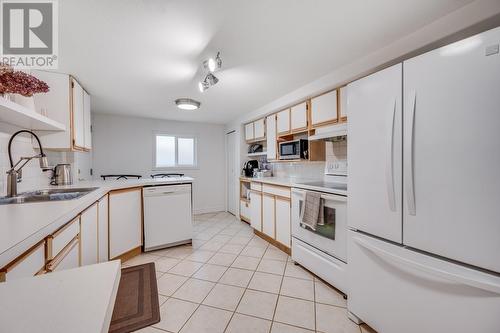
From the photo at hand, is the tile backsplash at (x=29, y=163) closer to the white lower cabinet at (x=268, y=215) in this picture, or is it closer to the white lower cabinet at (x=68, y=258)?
the white lower cabinet at (x=68, y=258)

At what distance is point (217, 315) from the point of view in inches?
62.4

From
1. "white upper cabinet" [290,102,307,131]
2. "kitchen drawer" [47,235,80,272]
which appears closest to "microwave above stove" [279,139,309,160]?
"white upper cabinet" [290,102,307,131]

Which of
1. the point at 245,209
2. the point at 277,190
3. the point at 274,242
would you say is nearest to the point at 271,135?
the point at 277,190

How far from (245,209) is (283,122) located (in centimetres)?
184

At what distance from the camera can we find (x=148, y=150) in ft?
14.4

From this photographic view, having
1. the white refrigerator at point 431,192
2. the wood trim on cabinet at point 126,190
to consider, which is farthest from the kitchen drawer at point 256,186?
the white refrigerator at point 431,192

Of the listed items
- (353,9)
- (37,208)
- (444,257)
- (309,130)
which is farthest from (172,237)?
(353,9)

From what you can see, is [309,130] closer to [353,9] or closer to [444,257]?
[353,9]

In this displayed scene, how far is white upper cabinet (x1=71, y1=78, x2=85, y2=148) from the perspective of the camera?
2262mm

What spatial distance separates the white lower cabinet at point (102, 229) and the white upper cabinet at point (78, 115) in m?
0.84

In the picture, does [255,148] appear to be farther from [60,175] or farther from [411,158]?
[411,158]

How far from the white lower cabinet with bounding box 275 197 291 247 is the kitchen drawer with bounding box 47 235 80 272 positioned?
6.69ft

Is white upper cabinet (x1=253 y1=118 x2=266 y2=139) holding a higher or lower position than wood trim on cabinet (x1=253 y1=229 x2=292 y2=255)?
higher

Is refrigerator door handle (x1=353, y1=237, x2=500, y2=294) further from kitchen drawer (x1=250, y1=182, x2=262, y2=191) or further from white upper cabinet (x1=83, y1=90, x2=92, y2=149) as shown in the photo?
white upper cabinet (x1=83, y1=90, x2=92, y2=149)
